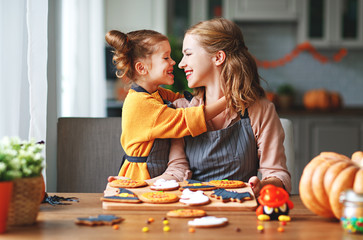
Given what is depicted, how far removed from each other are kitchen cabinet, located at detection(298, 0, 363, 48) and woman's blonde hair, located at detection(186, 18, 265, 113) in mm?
3484

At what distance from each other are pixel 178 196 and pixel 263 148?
54 centimetres

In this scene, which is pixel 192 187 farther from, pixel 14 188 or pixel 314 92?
pixel 314 92

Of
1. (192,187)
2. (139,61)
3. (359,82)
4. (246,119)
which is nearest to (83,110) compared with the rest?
(139,61)

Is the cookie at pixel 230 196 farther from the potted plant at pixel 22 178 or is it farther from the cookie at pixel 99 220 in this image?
the potted plant at pixel 22 178

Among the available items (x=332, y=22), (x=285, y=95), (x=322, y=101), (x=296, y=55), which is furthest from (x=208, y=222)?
(x=296, y=55)

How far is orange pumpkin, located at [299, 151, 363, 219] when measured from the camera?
3.51 feet

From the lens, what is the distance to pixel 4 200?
102 centimetres

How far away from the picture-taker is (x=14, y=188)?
1066 mm

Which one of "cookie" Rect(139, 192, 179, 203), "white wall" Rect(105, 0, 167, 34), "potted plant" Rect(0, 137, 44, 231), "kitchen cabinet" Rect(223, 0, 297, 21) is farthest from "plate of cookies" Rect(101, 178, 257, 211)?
"kitchen cabinet" Rect(223, 0, 297, 21)

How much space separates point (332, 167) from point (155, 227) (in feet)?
1.48

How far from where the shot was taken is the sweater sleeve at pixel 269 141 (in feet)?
5.57

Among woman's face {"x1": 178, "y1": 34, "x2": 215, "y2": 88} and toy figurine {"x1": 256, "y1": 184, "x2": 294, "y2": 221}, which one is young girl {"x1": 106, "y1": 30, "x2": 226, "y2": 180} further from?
toy figurine {"x1": 256, "y1": 184, "x2": 294, "y2": 221}

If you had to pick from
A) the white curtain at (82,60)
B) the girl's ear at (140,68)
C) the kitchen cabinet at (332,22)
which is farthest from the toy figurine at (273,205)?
the kitchen cabinet at (332,22)

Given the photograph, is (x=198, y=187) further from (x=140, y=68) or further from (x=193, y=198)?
(x=140, y=68)
